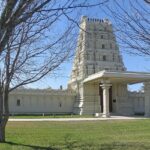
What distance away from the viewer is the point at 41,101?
193ft

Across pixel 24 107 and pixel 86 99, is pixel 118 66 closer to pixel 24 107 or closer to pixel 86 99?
pixel 86 99

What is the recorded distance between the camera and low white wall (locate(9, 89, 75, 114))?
5738 cm

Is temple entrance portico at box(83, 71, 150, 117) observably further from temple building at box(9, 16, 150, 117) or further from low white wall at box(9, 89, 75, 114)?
low white wall at box(9, 89, 75, 114)

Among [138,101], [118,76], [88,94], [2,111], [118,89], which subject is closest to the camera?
[2,111]

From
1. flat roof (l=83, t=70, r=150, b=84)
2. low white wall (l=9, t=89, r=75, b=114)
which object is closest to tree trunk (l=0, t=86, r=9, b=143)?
flat roof (l=83, t=70, r=150, b=84)

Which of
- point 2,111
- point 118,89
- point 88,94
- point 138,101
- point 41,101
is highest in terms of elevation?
point 118,89

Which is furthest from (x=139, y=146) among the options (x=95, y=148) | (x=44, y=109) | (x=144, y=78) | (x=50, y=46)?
(x=44, y=109)

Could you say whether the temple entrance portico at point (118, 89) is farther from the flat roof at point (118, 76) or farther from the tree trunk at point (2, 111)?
the tree trunk at point (2, 111)

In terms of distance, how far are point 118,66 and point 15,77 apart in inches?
1808

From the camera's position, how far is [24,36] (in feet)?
46.0

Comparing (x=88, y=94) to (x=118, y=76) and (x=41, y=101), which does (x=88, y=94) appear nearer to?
(x=41, y=101)

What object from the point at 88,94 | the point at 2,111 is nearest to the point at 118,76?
the point at 88,94

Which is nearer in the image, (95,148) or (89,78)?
(95,148)

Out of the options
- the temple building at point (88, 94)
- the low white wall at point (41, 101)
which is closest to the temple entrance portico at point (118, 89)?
the temple building at point (88, 94)
